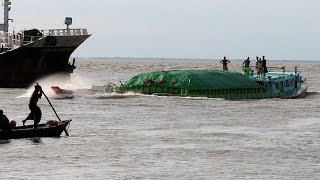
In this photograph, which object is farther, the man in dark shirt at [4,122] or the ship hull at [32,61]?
the ship hull at [32,61]

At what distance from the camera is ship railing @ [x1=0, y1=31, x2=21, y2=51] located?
220ft

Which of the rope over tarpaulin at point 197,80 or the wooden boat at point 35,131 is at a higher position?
the rope over tarpaulin at point 197,80

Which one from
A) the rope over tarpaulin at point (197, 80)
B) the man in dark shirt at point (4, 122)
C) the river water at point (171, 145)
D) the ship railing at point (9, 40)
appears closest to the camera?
the river water at point (171, 145)

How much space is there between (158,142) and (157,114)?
13441 millimetres

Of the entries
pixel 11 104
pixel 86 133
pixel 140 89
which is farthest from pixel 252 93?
pixel 86 133

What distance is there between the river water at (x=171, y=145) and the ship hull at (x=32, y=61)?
16288mm

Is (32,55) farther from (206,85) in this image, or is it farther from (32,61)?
(206,85)

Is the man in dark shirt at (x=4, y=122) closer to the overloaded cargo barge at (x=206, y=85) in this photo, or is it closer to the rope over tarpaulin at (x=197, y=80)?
the overloaded cargo barge at (x=206, y=85)

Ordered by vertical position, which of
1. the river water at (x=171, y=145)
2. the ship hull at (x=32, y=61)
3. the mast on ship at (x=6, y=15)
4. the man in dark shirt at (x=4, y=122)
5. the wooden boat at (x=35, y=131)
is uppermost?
the mast on ship at (x=6, y=15)

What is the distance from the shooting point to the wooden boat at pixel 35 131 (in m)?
29.1

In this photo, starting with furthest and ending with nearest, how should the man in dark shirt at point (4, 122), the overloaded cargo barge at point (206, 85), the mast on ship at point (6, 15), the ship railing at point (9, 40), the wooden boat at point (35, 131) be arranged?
the mast on ship at point (6, 15) < the ship railing at point (9, 40) < the overloaded cargo barge at point (206, 85) < the wooden boat at point (35, 131) < the man in dark shirt at point (4, 122)

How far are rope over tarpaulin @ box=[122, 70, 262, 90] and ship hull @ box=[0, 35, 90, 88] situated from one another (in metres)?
11.2

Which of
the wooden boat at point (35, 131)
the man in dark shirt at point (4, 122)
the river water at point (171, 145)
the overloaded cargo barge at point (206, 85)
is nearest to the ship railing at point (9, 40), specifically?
the overloaded cargo barge at point (206, 85)

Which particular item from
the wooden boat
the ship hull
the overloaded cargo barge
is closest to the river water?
the wooden boat
